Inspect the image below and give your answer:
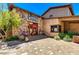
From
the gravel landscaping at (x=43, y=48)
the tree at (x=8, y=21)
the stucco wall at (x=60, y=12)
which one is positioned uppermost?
the stucco wall at (x=60, y=12)

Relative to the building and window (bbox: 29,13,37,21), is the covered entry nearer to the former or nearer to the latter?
the building

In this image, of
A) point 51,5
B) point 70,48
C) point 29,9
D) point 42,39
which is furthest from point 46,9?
point 70,48

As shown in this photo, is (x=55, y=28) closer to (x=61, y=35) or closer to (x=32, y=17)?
(x=61, y=35)

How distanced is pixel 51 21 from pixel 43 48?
1.80 feet

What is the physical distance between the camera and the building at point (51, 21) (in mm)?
3127

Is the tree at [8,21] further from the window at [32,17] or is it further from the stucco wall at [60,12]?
the stucco wall at [60,12]

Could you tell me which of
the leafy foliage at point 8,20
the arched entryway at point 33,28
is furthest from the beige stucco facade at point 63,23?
the leafy foliage at point 8,20

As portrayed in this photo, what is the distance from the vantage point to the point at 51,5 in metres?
3.18

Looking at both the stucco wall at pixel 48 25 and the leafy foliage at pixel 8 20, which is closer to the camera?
the leafy foliage at pixel 8 20

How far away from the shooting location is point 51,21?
3240mm

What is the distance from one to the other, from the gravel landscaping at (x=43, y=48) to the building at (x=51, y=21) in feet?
0.68

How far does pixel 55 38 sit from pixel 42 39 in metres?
0.25

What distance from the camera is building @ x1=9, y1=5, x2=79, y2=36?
3.13 m

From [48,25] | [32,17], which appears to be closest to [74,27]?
[48,25]
